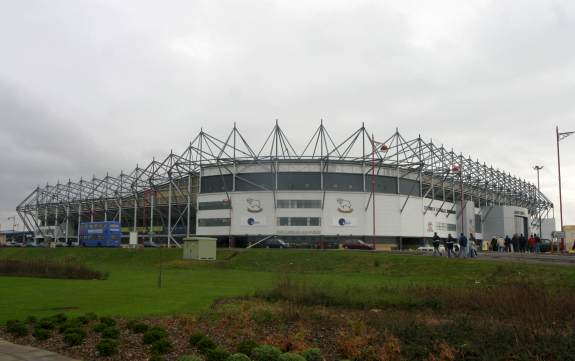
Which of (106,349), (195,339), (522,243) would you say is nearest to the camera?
(106,349)

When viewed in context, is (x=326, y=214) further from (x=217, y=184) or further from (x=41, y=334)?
(x=41, y=334)

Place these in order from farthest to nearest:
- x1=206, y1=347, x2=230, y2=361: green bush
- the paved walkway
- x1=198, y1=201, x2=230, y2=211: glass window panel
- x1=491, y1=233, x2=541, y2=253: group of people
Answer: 1. x1=198, y1=201, x2=230, y2=211: glass window panel
2. x1=491, y1=233, x2=541, y2=253: group of people
3. the paved walkway
4. x1=206, y1=347, x2=230, y2=361: green bush

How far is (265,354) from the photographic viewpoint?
9055 millimetres

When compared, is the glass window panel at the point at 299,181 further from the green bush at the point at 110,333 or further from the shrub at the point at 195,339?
the shrub at the point at 195,339

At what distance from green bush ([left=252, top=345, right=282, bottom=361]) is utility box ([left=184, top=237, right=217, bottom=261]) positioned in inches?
1794

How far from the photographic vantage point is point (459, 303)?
15.9m

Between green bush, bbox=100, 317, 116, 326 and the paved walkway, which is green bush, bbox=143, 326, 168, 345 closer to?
the paved walkway

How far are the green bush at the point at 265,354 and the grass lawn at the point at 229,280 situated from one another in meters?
7.40

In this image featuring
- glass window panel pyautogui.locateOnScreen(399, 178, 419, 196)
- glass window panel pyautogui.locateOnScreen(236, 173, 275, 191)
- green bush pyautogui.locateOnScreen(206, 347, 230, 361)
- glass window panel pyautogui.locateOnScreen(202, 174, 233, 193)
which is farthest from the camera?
glass window panel pyautogui.locateOnScreen(399, 178, 419, 196)

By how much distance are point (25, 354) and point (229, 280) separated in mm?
21782

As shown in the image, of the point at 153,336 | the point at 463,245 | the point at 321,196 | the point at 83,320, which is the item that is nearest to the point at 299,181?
the point at 321,196

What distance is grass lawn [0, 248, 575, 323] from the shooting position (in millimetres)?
18469

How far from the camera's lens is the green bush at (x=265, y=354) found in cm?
900

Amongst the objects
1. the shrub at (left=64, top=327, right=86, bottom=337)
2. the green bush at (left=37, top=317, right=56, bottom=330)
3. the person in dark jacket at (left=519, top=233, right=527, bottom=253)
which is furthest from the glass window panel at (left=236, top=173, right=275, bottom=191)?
the shrub at (left=64, top=327, right=86, bottom=337)
